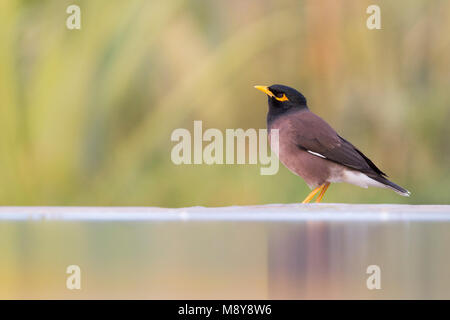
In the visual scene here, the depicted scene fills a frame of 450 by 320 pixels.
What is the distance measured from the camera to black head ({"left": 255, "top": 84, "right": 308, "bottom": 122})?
374 centimetres

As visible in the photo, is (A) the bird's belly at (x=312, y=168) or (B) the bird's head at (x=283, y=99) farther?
(B) the bird's head at (x=283, y=99)

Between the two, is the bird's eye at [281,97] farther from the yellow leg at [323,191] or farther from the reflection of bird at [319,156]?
the yellow leg at [323,191]

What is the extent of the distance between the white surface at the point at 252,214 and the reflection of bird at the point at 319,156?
2.47 ft

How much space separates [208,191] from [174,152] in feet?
1.21

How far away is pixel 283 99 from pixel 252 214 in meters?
1.38

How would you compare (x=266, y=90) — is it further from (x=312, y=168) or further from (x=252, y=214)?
(x=252, y=214)

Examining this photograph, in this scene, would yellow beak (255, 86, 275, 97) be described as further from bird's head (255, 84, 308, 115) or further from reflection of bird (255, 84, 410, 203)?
reflection of bird (255, 84, 410, 203)

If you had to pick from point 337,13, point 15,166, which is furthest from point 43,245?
point 337,13

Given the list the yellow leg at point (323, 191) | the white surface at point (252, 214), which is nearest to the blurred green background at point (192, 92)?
the yellow leg at point (323, 191)

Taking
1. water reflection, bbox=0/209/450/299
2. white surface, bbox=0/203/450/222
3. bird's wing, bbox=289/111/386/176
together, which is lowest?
water reflection, bbox=0/209/450/299

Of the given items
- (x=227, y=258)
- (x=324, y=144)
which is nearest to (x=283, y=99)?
Result: (x=324, y=144)

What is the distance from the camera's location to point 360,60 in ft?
14.3

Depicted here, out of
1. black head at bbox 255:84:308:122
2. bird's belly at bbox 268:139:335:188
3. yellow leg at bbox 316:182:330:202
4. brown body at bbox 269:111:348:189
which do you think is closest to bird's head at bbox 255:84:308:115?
black head at bbox 255:84:308:122

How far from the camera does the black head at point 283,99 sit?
12.3 ft
